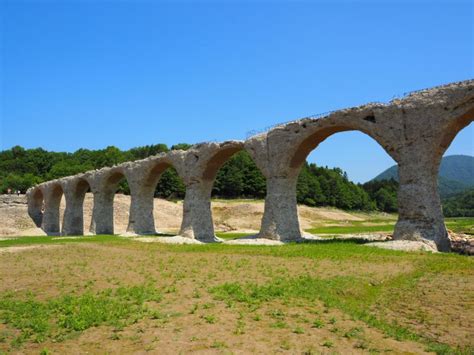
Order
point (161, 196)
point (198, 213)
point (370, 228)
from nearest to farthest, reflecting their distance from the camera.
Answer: point (198, 213), point (370, 228), point (161, 196)

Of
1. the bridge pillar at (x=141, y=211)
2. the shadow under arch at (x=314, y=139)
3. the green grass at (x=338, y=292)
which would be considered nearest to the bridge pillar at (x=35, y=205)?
the bridge pillar at (x=141, y=211)

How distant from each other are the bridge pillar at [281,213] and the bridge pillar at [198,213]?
5.46 m

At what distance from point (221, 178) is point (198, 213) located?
45510mm

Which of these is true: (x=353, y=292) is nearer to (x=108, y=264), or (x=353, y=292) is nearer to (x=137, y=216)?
(x=108, y=264)

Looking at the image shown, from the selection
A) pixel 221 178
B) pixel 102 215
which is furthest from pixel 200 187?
pixel 221 178

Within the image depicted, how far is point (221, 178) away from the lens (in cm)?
7344

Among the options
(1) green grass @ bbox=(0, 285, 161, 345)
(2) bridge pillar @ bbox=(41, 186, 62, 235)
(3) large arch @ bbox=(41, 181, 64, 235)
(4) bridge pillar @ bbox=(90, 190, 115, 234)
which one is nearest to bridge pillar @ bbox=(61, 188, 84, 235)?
(4) bridge pillar @ bbox=(90, 190, 115, 234)

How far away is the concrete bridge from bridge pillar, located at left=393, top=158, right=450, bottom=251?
0.13 ft

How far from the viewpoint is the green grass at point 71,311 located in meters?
7.06

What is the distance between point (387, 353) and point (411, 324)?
158cm

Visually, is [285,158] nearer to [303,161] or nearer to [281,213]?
[303,161]

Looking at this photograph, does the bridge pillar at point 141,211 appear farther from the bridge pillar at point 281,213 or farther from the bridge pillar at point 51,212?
the bridge pillar at point 51,212

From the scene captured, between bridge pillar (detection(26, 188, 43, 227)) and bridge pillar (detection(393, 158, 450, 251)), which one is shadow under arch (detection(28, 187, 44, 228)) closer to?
bridge pillar (detection(26, 188, 43, 227))

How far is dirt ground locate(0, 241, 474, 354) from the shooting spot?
20.4 feet
